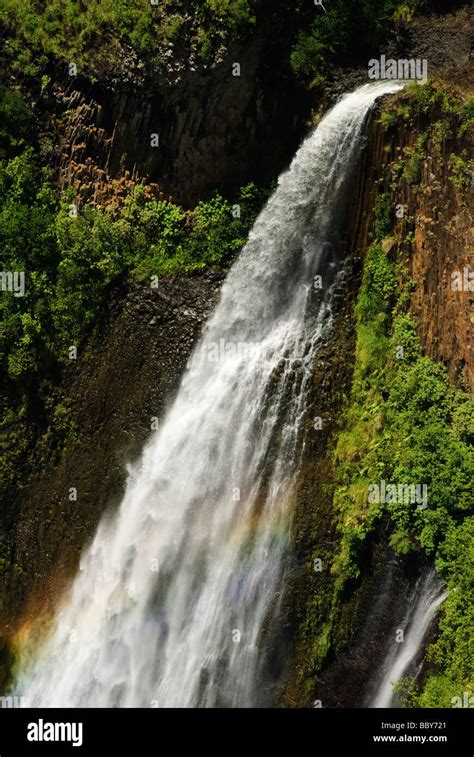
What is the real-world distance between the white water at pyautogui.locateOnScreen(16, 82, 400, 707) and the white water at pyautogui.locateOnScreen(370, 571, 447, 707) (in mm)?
2156

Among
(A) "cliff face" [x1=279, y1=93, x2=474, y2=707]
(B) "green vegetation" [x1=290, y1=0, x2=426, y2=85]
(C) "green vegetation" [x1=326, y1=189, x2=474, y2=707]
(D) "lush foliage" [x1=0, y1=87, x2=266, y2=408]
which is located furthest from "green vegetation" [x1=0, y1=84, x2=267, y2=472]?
(C) "green vegetation" [x1=326, y1=189, x2=474, y2=707]

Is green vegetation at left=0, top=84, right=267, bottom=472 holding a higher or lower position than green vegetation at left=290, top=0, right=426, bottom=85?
lower

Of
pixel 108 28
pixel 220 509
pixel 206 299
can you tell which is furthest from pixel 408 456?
pixel 108 28

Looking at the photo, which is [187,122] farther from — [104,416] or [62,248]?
[104,416]

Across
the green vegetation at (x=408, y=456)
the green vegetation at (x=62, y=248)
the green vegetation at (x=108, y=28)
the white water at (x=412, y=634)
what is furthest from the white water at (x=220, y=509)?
the green vegetation at (x=108, y=28)

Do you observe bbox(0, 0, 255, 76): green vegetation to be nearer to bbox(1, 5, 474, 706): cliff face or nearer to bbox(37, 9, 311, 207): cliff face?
bbox(37, 9, 311, 207): cliff face

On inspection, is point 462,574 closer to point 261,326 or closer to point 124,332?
point 261,326

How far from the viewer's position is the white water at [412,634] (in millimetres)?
11656

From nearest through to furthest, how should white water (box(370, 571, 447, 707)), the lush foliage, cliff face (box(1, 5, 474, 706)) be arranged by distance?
white water (box(370, 571, 447, 707))
cliff face (box(1, 5, 474, 706))
the lush foliage

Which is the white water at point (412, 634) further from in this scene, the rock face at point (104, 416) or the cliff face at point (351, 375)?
the rock face at point (104, 416)

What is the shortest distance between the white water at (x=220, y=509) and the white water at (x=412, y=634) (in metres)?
2.16

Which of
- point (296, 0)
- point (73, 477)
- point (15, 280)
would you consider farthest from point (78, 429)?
point (296, 0)

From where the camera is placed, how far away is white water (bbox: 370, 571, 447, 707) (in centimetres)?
1166
